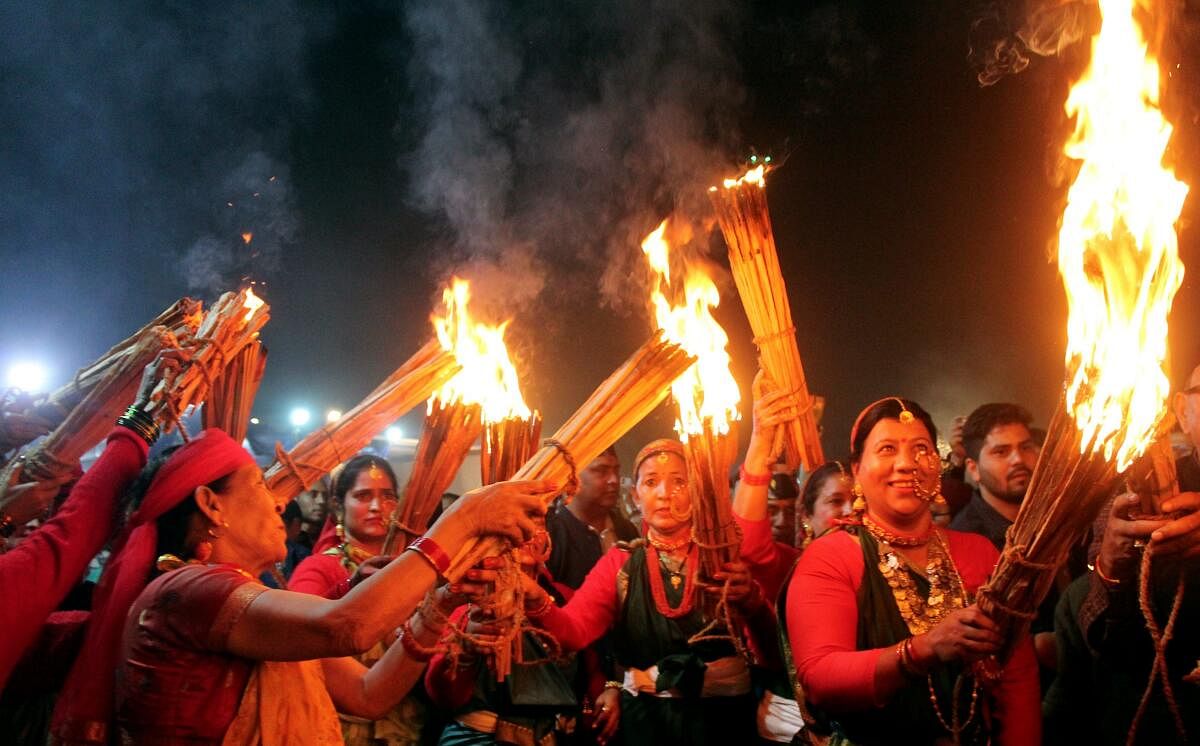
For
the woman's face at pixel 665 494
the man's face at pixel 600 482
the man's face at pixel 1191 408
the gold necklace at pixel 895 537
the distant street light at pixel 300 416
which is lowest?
the gold necklace at pixel 895 537

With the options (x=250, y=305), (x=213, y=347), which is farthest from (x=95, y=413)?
(x=250, y=305)

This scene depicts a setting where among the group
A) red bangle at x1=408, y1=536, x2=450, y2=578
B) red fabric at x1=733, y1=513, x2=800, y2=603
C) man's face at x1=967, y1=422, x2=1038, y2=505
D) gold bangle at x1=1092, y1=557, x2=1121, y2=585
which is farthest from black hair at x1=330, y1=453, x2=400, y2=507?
man's face at x1=967, y1=422, x2=1038, y2=505

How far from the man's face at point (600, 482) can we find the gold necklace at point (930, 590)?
268 cm

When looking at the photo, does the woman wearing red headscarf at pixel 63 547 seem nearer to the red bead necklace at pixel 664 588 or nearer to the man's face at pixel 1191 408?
the red bead necklace at pixel 664 588

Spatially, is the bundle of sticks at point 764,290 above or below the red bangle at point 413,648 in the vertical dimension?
above

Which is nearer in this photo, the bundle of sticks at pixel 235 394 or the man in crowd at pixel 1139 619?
the man in crowd at pixel 1139 619

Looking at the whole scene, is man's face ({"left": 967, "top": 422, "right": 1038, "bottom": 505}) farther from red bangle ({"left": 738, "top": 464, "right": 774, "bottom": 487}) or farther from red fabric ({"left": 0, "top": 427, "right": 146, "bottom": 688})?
red fabric ({"left": 0, "top": 427, "right": 146, "bottom": 688})

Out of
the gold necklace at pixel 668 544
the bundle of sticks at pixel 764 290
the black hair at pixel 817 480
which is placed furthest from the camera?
the black hair at pixel 817 480

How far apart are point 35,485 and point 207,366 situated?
0.80m

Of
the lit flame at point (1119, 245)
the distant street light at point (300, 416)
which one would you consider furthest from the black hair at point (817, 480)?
Answer: the distant street light at point (300, 416)

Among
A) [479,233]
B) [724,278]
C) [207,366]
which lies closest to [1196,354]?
[724,278]

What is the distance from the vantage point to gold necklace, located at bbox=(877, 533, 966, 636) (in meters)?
2.79

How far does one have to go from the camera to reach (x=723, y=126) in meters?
5.92

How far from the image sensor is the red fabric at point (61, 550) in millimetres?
2324
